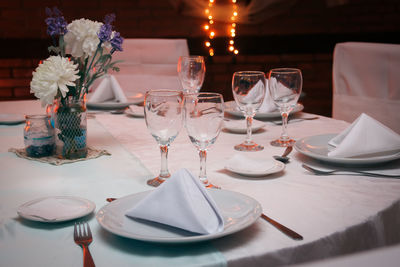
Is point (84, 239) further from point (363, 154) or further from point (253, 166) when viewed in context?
point (363, 154)

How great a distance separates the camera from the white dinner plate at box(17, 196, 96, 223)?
0.74m

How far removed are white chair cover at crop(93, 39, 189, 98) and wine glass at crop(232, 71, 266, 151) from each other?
55.5 inches

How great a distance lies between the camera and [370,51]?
191cm

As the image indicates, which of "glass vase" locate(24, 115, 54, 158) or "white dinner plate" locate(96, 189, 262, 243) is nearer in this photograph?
"white dinner plate" locate(96, 189, 262, 243)

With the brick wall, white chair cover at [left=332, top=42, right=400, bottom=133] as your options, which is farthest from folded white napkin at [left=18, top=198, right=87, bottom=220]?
the brick wall

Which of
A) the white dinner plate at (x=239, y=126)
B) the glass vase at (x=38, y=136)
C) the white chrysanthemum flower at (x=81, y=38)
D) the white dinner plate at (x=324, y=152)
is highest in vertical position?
the white chrysanthemum flower at (x=81, y=38)

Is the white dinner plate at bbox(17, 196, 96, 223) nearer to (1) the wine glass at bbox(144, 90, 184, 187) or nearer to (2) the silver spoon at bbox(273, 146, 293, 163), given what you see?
(1) the wine glass at bbox(144, 90, 184, 187)

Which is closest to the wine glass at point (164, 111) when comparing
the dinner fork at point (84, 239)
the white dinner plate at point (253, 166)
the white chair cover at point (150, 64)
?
the white dinner plate at point (253, 166)

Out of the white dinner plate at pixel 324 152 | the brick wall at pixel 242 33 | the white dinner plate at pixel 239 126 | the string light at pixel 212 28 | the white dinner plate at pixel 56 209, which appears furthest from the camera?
the string light at pixel 212 28

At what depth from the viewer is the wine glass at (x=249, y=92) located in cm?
121

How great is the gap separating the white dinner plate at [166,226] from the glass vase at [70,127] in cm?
41

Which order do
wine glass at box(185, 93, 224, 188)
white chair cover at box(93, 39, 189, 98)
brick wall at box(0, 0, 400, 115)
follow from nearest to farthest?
wine glass at box(185, 93, 224, 188) → white chair cover at box(93, 39, 189, 98) → brick wall at box(0, 0, 400, 115)

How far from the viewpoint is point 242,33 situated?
4.16m

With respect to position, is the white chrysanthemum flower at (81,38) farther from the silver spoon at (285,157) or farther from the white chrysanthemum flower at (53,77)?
the silver spoon at (285,157)
